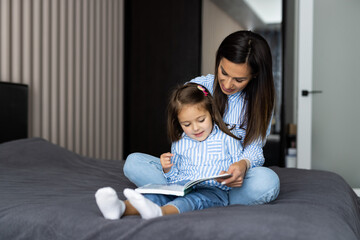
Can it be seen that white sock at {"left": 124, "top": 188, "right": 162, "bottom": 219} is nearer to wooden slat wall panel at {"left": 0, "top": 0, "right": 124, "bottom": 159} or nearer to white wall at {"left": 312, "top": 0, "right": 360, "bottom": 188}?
wooden slat wall panel at {"left": 0, "top": 0, "right": 124, "bottom": 159}

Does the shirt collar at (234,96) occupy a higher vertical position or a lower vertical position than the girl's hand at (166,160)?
higher

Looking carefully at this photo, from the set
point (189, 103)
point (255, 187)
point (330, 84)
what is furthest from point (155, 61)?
point (255, 187)

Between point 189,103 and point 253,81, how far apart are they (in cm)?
28

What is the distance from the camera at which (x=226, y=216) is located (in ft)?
3.11

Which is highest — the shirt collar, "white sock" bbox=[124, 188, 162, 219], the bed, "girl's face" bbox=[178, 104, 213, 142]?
the shirt collar

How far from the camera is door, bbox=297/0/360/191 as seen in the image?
3.26 m

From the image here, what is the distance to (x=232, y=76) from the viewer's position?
1430 millimetres

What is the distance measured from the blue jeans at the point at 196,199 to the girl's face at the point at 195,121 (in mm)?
207

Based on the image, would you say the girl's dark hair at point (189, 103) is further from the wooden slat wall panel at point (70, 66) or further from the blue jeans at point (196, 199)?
the wooden slat wall panel at point (70, 66)

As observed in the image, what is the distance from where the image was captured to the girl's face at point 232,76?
4.64 feet

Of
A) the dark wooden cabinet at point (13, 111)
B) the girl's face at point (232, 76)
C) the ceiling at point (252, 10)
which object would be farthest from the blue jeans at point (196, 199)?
the ceiling at point (252, 10)

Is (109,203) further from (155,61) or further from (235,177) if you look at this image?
(155,61)

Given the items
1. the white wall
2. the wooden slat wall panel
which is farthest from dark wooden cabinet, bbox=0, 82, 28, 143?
the white wall

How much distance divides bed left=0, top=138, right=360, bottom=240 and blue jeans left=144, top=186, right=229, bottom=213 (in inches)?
2.8
